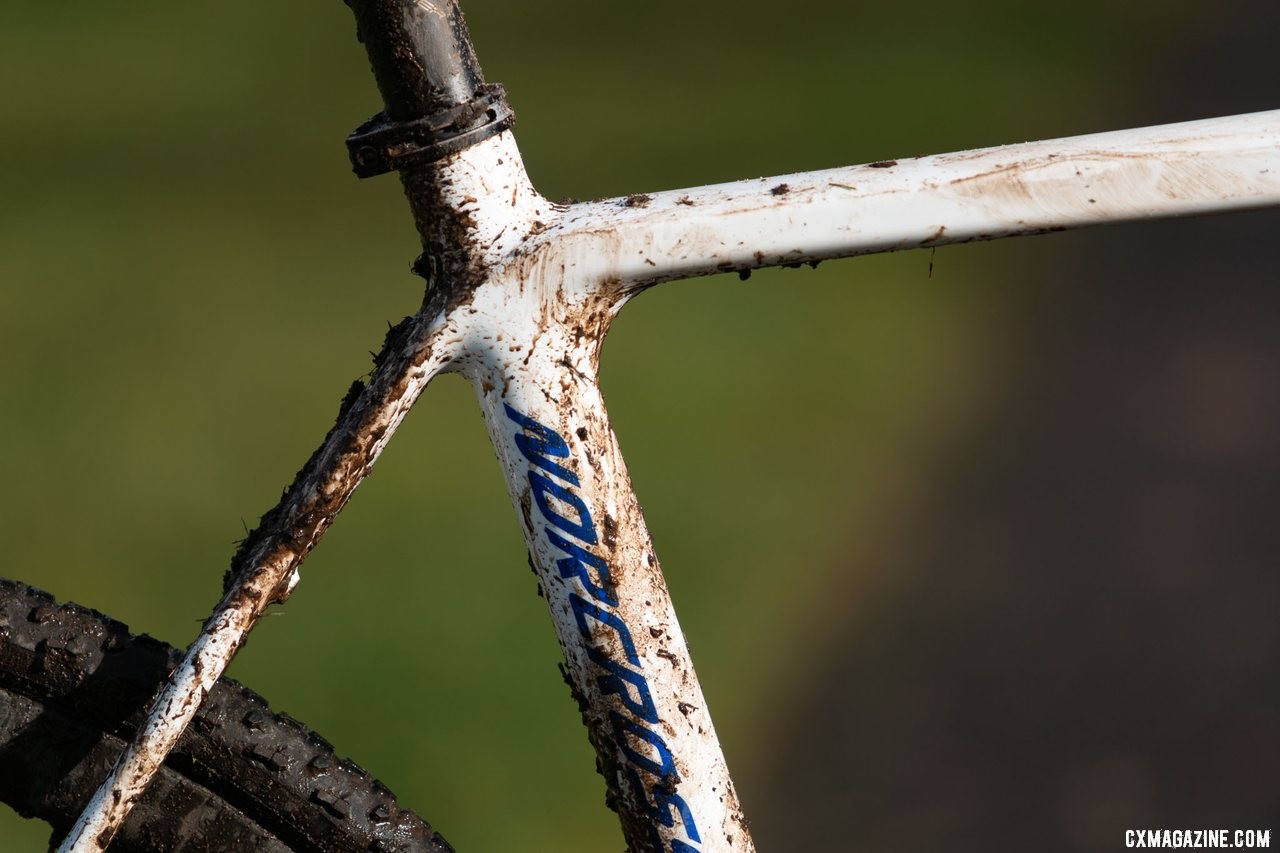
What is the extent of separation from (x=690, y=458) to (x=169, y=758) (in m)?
0.87

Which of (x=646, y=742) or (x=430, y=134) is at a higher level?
(x=430, y=134)

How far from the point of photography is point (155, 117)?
1.59 metres

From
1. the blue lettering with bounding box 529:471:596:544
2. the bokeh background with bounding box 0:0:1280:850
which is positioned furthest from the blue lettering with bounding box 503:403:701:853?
the bokeh background with bounding box 0:0:1280:850

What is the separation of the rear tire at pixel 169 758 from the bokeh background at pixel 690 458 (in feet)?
1.33

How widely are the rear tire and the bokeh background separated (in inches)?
16.0

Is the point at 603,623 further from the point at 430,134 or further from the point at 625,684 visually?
the point at 430,134

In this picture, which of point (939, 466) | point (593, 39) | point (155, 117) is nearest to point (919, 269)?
point (939, 466)

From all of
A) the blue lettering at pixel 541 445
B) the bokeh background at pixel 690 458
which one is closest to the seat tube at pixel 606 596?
the blue lettering at pixel 541 445

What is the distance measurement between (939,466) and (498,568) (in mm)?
482

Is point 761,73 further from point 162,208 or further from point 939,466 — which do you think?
point 162,208

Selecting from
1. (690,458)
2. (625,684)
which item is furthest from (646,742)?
(690,458)

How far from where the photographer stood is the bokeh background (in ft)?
3.34

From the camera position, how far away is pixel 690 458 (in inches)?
49.0

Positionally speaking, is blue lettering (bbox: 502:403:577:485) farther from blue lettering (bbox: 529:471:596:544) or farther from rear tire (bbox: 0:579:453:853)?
rear tire (bbox: 0:579:453:853)
